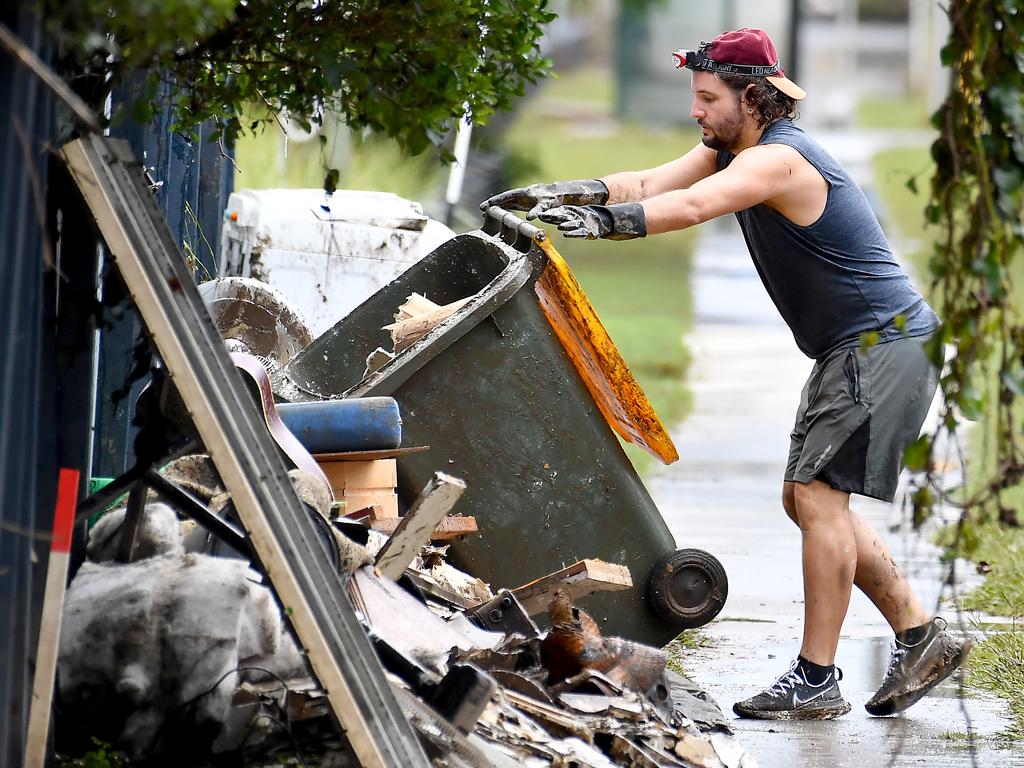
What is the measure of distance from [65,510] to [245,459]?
1.22 ft

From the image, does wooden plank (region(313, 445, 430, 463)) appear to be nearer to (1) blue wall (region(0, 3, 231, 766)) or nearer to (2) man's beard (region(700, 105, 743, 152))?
(1) blue wall (region(0, 3, 231, 766))

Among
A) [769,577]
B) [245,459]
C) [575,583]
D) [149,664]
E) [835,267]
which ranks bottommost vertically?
[769,577]

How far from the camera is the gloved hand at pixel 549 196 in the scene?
14.6 ft

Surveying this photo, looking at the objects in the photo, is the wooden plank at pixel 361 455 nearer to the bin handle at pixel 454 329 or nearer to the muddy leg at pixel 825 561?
the bin handle at pixel 454 329

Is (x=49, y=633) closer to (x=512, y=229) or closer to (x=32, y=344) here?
(x=32, y=344)

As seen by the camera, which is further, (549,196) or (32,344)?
(549,196)

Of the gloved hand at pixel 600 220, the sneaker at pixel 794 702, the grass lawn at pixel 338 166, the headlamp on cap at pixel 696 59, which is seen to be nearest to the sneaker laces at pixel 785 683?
the sneaker at pixel 794 702

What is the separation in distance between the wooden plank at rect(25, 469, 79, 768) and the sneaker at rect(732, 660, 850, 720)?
7.24 feet

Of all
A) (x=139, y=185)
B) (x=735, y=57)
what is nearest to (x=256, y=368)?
(x=139, y=185)

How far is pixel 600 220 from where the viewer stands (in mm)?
4223

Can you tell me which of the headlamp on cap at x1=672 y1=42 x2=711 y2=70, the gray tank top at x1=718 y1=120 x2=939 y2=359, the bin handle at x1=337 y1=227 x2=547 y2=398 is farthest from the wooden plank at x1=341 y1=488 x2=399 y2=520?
the headlamp on cap at x1=672 y1=42 x2=711 y2=70

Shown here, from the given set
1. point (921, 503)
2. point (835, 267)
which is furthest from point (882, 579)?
point (921, 503)

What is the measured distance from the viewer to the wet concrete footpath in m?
4.26

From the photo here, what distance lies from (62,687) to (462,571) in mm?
1523
